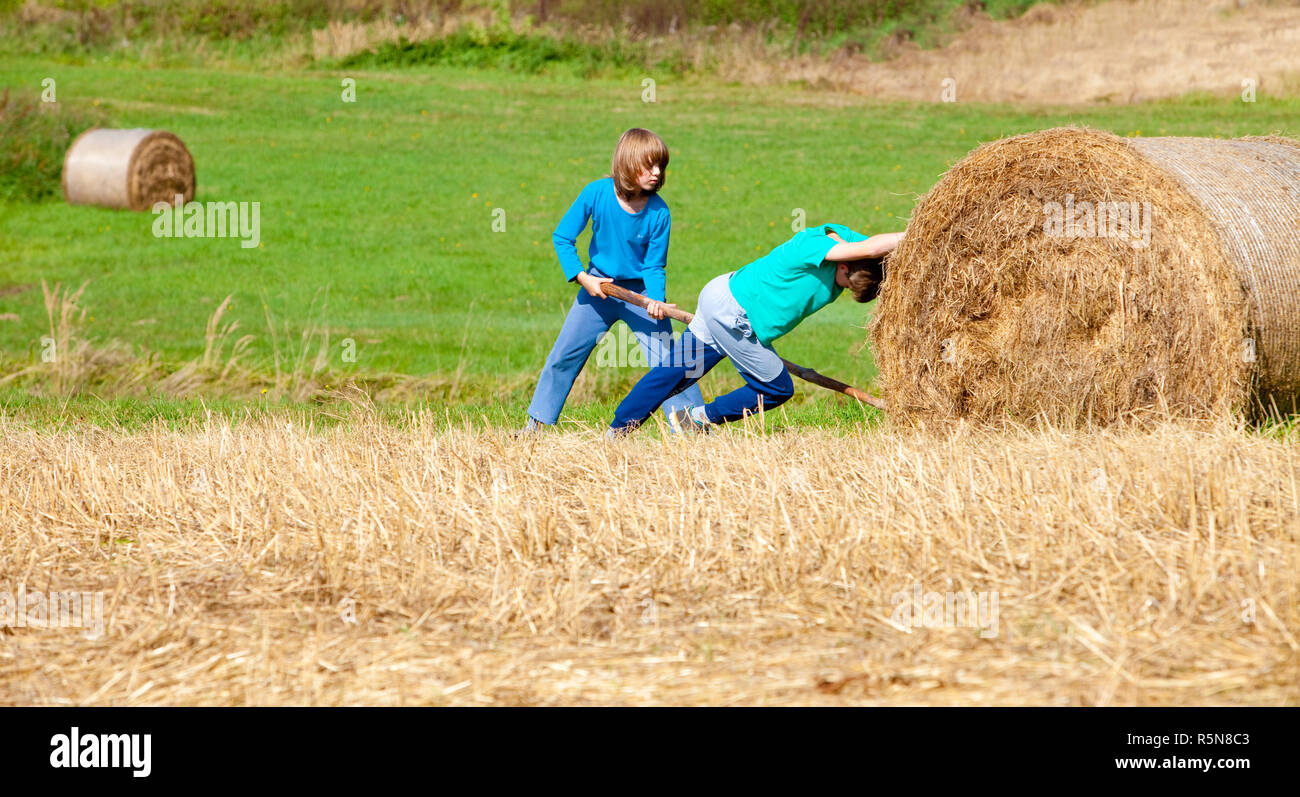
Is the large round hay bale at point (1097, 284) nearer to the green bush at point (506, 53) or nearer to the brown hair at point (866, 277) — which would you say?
the brown hair at point (866, 277)

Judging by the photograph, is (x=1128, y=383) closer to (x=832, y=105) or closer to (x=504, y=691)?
(x=504, y=691)

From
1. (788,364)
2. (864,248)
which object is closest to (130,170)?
(788,364)

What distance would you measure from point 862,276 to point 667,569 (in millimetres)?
2999

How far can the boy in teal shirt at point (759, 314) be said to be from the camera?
23.4 ft

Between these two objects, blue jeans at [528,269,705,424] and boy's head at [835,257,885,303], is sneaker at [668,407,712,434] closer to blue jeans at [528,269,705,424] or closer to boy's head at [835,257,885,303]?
blue jeans at [528,269,705,424]

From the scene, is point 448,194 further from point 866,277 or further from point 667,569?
point 667,569

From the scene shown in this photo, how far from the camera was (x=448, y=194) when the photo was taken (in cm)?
1934

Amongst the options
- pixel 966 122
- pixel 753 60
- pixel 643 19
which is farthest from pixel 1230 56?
pixel 643 19

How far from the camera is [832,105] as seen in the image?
24.0 metres

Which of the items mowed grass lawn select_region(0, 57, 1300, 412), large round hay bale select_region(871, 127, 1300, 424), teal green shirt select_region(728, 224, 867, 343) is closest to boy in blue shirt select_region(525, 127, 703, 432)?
teal green shirt select_region(728, 224, 867, 343)

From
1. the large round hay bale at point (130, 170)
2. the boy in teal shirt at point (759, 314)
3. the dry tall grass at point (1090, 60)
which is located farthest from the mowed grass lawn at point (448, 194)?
the boy in teal shirt at point (759, 314)

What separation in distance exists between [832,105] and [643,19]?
9795mm

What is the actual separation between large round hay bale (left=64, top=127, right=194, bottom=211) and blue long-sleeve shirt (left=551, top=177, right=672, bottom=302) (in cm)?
1303

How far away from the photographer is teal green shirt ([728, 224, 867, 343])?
7066 millimetres
